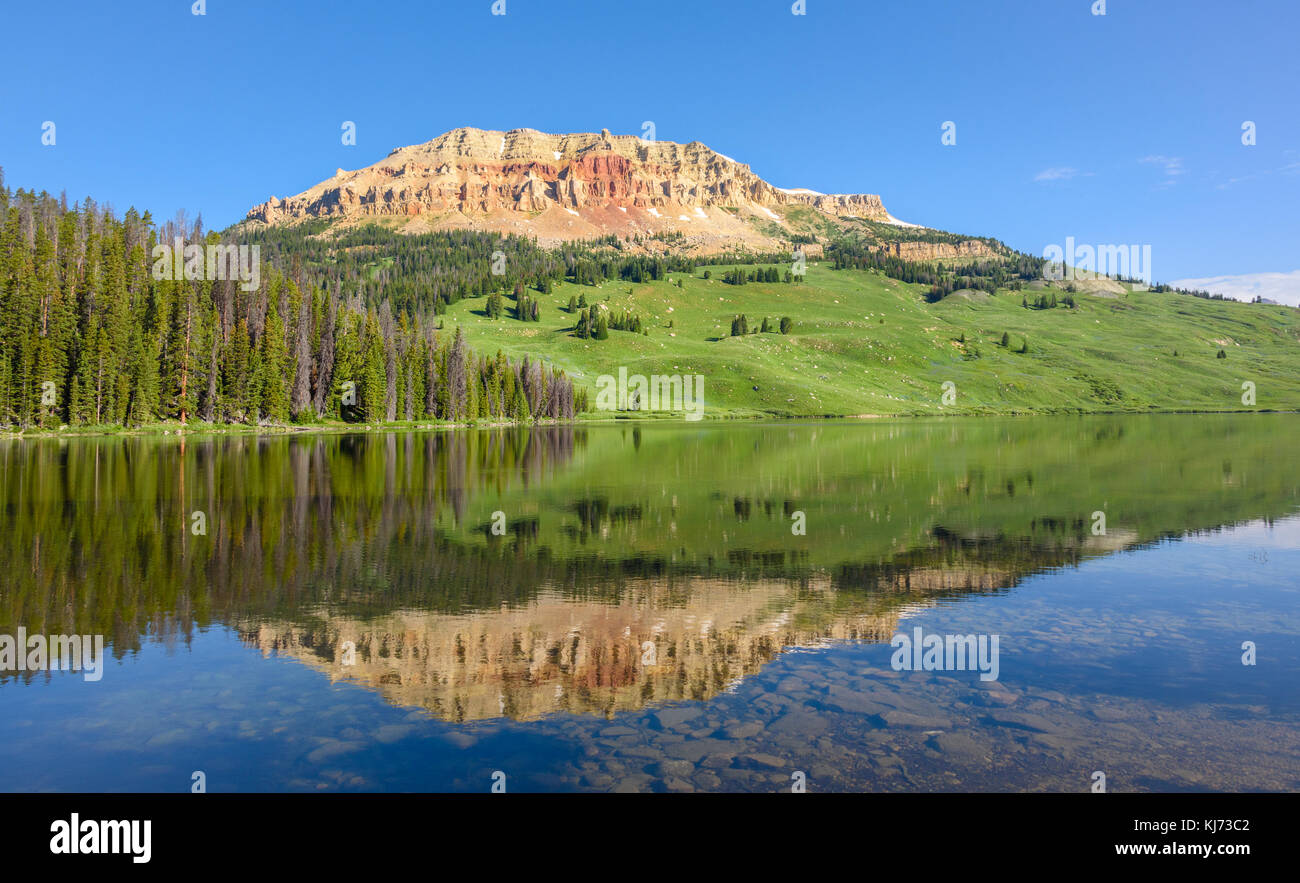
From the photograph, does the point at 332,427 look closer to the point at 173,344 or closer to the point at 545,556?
the point at 173,344

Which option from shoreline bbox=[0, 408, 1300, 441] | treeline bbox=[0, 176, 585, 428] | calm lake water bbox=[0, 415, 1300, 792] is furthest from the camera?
treeline bbox=[0, 176, 585, 428]

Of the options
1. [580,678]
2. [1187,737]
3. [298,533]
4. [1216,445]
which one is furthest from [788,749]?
[1216,445]

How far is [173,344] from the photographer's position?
9744cm

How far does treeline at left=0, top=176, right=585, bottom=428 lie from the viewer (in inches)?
3408

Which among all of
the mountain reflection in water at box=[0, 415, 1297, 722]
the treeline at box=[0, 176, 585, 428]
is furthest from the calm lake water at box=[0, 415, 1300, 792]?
the treeline at box=[0, 176, 585, 428]

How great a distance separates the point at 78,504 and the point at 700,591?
1020 inches

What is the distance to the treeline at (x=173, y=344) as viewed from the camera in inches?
3408

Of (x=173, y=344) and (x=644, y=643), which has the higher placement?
(x=173, y=344)

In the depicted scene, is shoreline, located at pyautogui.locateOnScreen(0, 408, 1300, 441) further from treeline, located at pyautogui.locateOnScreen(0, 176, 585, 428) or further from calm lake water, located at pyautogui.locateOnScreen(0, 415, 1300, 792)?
calm lake water, located at pyautogui.locateOnScreen(0, 415, 1300, 792)

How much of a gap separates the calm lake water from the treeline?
66670 millimetres

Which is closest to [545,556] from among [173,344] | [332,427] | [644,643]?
[644,643]

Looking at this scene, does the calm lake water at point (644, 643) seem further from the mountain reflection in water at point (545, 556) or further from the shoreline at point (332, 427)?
the shoreline at point (332, 427)

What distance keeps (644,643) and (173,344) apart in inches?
4122

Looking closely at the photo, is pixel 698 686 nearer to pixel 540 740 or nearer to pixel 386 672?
pixel 540 740
